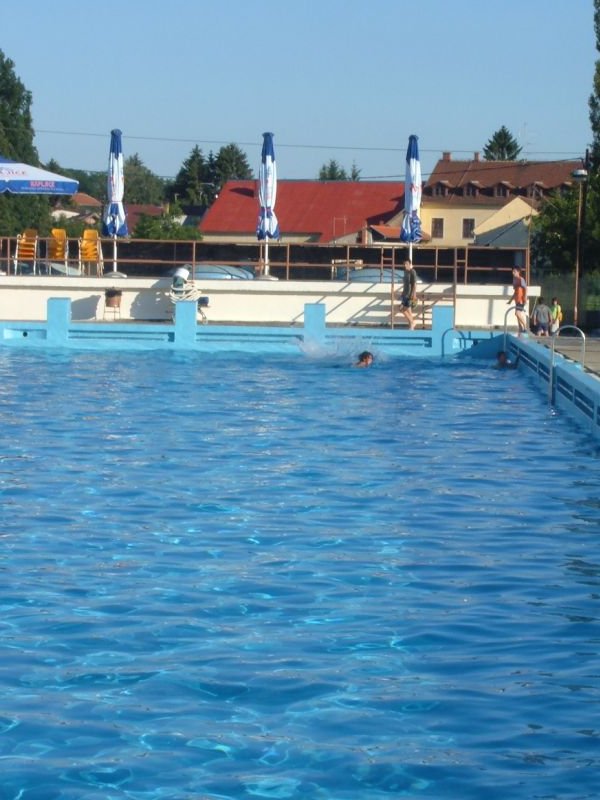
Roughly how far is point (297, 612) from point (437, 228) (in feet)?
229

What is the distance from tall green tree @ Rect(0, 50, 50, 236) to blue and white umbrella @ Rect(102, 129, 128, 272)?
30825 millimetres

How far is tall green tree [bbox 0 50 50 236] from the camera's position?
58156 mm

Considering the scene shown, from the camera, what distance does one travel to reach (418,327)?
82.0 feet

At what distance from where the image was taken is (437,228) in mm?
75375

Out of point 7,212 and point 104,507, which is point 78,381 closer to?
point 104,507

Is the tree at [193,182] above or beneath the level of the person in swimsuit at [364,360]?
above

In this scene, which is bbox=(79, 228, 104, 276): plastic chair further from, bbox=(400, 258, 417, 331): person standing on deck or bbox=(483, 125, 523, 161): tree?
Answer: bbox=(483, 125, 523, 161): tree

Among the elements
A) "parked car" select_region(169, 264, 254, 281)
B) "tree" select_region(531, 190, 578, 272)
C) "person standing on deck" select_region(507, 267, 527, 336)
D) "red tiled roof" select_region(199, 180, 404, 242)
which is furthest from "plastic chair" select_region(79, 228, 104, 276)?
"red tiled roof" select_region(199, 180, 404, 242)

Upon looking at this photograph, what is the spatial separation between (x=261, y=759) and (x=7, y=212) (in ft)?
177

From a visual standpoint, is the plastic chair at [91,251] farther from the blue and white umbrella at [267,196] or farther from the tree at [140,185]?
the tree at [140,185]

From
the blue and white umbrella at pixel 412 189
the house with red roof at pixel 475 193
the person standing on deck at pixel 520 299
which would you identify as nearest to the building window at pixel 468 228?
the house with red roof at pixel 475 193

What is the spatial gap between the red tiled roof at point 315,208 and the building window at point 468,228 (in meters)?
3.99

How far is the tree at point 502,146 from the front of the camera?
112312 millimetres

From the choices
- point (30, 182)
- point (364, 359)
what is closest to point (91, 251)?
point (30, 182)
